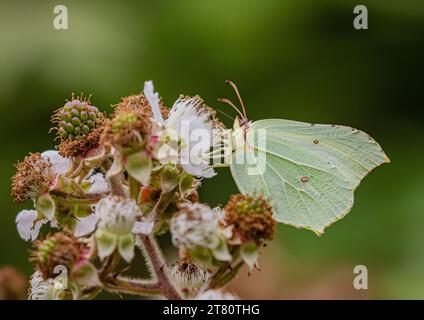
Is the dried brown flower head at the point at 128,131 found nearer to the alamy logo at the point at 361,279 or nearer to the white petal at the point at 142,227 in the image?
the white petal at the point at 142,227

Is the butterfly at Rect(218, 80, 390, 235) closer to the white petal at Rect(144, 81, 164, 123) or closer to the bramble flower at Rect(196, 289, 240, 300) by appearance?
the white petal at Rect(144, 81, 164, 123)

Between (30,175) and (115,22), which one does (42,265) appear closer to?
(30,175)

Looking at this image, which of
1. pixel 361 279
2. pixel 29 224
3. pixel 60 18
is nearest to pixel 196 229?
pixel 29 224

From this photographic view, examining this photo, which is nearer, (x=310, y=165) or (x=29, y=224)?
(x=29, y=224)

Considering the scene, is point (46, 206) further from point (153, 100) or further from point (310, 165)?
point (310, 165)

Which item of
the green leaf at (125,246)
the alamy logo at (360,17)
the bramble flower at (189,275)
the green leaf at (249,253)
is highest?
the alamy logo at (360,17)

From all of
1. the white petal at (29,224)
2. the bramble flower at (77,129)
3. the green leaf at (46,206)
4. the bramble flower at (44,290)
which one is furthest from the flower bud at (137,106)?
the bramble flower at (44,290)
